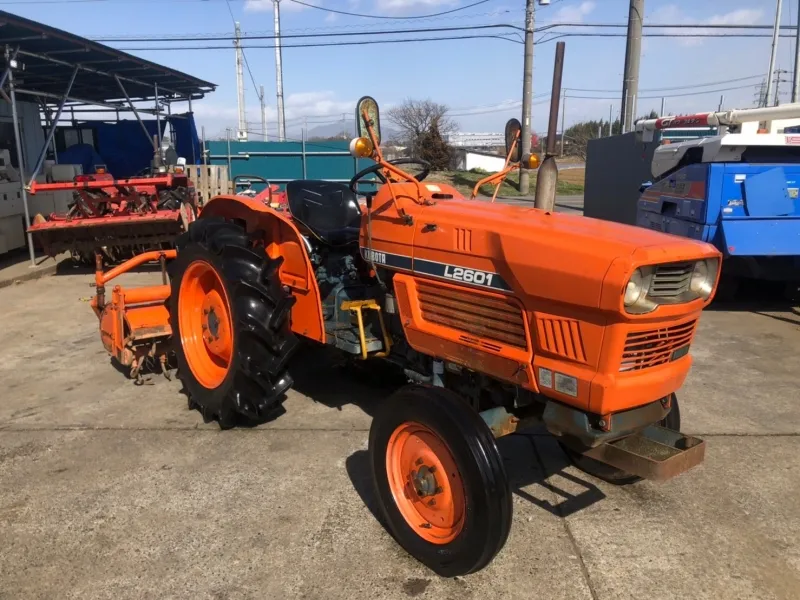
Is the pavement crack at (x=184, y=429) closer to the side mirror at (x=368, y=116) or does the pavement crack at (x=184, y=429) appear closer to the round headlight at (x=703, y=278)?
the side mirror at (x=368, y=116)

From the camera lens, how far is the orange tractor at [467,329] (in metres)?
2.24

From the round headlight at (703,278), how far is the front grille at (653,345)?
138 millimetres

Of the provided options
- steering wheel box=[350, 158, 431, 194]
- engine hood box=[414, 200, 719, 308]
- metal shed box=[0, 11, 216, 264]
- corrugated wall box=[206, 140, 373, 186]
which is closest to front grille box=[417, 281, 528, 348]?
engine hood box=[414, 200, 719, 308]

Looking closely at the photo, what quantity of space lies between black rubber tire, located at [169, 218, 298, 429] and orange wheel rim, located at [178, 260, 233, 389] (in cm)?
27

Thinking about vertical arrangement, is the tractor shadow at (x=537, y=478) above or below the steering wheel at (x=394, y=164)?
below

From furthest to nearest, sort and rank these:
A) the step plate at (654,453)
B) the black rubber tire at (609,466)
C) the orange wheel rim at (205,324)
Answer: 1. the orange wheel rim at (205,324)
2. the black rubber tire at (609,466)
3. the step plate at (654,453)

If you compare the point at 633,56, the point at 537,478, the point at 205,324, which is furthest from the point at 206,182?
the point at 537,478

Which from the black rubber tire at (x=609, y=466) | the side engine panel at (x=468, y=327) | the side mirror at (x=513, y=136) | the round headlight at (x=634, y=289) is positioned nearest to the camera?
the round headlight at (x=634, y=289)

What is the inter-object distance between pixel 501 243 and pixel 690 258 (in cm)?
65

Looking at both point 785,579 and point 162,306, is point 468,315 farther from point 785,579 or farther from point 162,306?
point 162,306

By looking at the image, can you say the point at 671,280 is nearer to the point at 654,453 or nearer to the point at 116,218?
the point at 654,453

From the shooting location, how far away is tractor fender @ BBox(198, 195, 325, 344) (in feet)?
11.6

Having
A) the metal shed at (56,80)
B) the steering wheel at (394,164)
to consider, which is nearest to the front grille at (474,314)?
the steering wheel at (394,164)

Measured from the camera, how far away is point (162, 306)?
461cm
